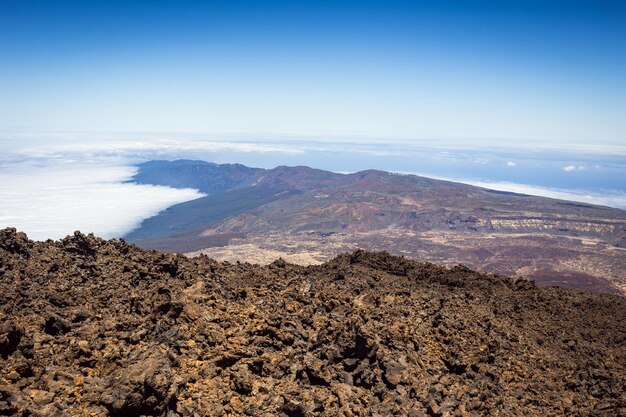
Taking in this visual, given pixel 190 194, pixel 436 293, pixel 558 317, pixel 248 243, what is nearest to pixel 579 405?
pixel 436 293

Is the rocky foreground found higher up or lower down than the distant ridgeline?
higher up

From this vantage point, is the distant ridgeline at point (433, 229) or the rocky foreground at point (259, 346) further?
the distant ridgeline at point (433, 229)

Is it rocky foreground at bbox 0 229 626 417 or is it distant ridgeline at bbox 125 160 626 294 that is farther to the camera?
distant ridgeline at bbox 125 160 626 294

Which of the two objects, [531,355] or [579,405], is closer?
[579,405]

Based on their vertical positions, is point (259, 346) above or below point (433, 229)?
above

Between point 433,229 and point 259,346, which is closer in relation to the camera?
point 259,346

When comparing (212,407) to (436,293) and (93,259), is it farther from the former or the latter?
(436,293)

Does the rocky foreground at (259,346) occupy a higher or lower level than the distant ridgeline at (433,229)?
higher

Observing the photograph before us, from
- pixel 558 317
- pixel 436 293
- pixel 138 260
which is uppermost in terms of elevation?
pixel 138 260
